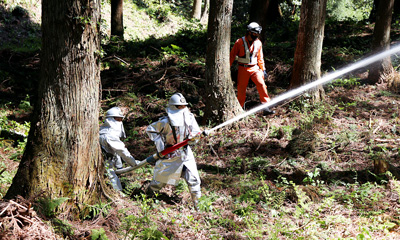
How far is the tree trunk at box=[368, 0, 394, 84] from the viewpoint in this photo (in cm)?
920

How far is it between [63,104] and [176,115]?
1772mm

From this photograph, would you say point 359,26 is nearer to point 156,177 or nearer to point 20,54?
point 156,177

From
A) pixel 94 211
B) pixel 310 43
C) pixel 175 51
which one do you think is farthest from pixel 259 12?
pixel 94 211

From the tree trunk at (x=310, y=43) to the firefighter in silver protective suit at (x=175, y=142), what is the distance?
4448 millimetres

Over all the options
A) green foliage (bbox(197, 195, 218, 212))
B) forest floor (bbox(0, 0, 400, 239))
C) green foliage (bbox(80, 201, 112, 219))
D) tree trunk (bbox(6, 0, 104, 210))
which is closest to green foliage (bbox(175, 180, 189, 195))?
forest floor (bbox(0, 0, 400, 239))

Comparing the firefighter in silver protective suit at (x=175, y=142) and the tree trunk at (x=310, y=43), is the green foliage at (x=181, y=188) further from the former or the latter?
the tree trunk at (x=310, y=43)

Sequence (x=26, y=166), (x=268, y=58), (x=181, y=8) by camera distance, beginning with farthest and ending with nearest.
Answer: (x=181, y=8) < (x=268, y=58) < (x=26, y=166)

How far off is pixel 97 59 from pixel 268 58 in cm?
774

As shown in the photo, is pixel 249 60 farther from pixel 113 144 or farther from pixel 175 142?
pixel 113 144

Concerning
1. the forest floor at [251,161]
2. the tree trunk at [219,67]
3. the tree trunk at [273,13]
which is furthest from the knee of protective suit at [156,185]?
the tree trunk at [273,13]

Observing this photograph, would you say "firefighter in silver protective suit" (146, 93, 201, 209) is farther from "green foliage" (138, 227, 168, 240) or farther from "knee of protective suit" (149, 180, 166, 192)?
"green foliage" (138, 227, 168, 240)

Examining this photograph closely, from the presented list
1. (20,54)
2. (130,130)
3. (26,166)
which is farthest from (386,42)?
(20,54)

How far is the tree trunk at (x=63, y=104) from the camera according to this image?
13.4 feet

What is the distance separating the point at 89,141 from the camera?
448 cm
